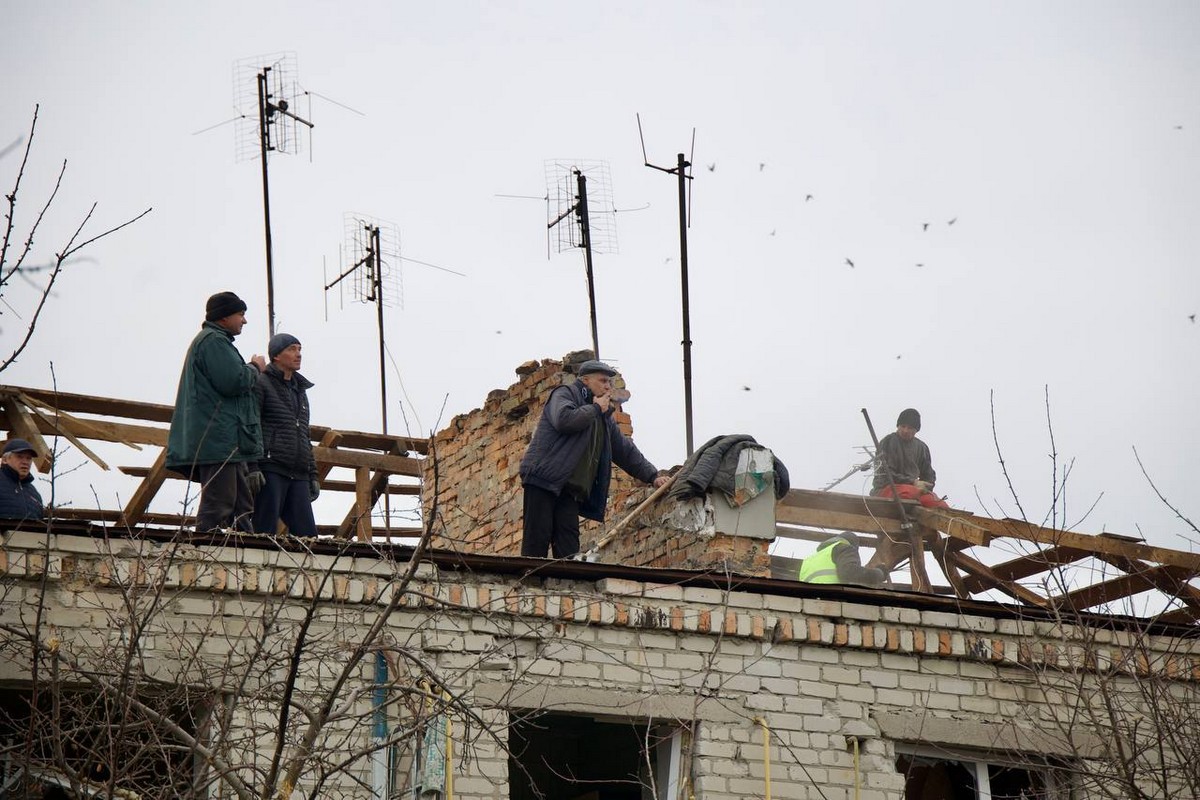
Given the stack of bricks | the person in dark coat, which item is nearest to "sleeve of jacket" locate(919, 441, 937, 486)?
the stack of bricks

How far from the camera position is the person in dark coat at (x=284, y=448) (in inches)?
369

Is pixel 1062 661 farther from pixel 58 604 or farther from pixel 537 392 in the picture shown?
pixel 58 604

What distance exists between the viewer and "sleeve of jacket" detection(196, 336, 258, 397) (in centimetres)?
882

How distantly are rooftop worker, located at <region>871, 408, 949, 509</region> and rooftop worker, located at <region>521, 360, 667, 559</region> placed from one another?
3359 millimetres

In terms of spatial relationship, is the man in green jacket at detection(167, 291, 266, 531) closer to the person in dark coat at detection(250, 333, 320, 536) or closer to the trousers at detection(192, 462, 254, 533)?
the trousers at detection(192, 462, 254, 533)

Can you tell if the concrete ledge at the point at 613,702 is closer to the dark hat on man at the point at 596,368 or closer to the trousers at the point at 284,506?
the trousers at the point at 284,506

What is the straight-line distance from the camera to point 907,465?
530 inches

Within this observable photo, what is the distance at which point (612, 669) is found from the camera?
873 cm

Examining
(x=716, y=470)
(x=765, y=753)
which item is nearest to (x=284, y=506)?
(x=716, y=470)

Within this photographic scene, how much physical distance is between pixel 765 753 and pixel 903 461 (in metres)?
5.10

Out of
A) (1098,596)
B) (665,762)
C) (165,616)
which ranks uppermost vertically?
(1098,596)

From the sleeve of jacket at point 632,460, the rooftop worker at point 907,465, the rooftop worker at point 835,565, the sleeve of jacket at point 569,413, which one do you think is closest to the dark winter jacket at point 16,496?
the sleeve of jacket at point 569,413

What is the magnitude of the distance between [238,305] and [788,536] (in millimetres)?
5226

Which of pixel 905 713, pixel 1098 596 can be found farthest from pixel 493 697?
pixel 1098 596
